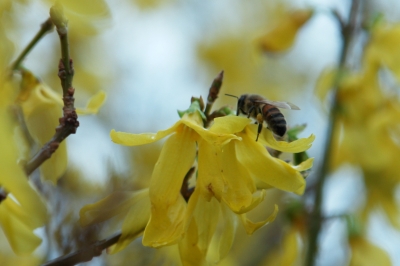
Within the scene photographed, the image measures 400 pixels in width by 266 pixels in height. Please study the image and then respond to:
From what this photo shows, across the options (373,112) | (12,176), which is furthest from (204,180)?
(373,112)

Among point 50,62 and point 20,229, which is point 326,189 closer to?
point 20,229

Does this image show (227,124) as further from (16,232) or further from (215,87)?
(16,232)

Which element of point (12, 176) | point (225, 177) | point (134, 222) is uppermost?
point (12, 176)

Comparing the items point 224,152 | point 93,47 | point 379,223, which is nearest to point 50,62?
point 93,47

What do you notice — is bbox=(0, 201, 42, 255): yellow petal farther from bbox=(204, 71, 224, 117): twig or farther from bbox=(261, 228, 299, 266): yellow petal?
bbox=(261, 228, 299, 266): yellow petal

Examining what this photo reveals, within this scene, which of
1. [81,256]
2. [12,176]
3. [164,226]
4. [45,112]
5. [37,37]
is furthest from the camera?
[45,112]

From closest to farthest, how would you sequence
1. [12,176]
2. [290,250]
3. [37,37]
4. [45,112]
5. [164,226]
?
[12,176]
[164,226]
[37,37]
[45,112]
[290,250]

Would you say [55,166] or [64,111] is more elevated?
[64,111]
